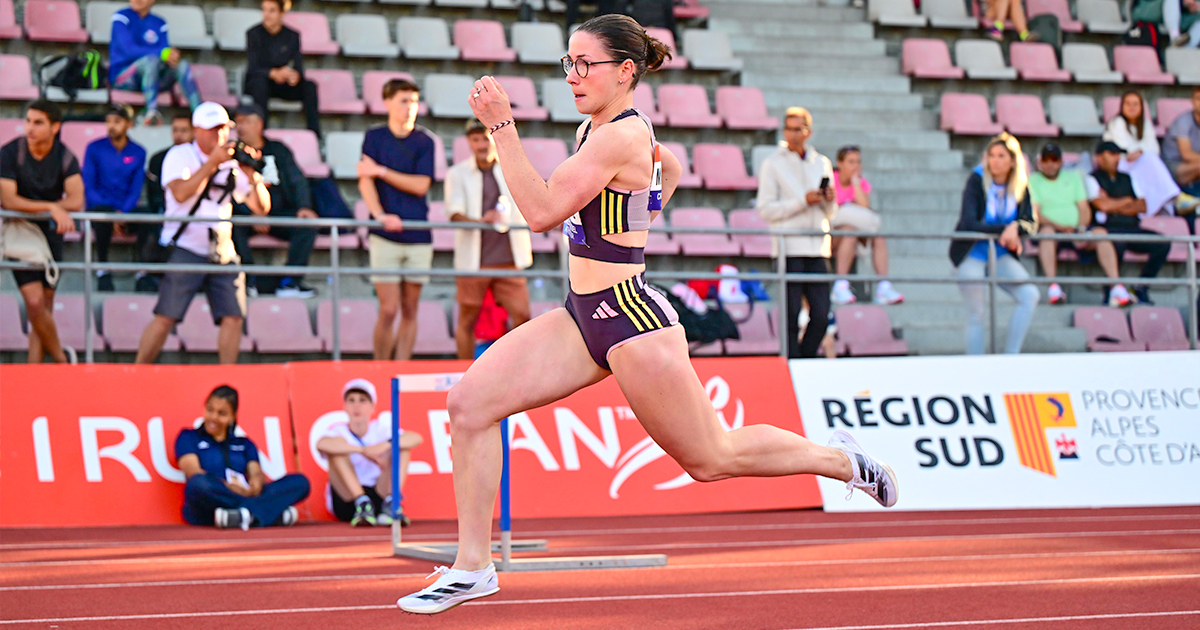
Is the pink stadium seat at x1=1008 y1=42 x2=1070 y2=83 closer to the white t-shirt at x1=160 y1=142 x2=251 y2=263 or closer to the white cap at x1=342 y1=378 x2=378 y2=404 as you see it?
the white cap at x1=342 y1=378 x2=378 y2=404

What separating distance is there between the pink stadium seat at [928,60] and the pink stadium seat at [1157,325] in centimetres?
426

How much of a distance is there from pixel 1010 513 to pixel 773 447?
540 cm

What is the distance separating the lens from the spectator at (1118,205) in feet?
44.5

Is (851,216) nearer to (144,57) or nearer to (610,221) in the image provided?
(144,57)

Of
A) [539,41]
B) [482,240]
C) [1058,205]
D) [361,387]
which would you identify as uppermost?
[539,41]

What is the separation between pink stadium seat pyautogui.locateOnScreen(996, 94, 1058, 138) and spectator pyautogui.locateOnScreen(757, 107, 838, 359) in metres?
5.94

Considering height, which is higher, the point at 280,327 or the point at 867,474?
the point at 280,327

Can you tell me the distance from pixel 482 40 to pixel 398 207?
5.45m

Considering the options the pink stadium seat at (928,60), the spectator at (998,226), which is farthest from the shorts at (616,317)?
the pink stadium seat at (928,60)

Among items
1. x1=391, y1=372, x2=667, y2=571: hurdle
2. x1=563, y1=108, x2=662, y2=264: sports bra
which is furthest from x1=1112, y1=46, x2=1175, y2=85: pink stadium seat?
x1=563, y1=108, x2=662, y2=264: sports bra

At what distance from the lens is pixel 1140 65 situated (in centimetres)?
1692

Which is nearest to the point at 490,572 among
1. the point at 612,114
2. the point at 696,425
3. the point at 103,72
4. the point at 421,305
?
the point at 696,425

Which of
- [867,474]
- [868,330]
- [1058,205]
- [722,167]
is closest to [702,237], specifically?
[722,167]

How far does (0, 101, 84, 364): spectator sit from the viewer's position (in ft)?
30.1
